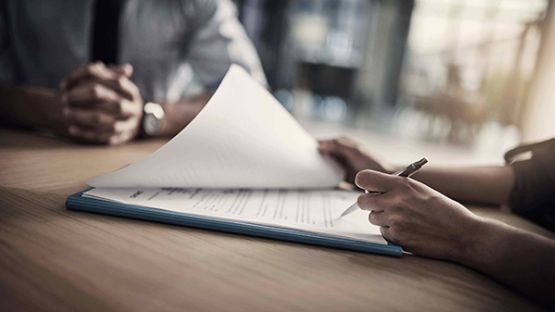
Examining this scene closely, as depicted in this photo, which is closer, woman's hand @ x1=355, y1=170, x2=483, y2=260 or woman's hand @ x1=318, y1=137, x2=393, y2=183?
woman's hand @ x1=355, y1=170, x2=483, y2=260

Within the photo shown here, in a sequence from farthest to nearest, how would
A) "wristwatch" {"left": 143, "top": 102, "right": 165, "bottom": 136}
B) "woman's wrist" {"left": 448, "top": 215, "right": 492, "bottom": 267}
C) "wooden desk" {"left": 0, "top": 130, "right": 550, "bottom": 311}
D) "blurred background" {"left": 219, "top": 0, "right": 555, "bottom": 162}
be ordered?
"blurred background" {"left": 219, "top": 0, "right": 555, "bottom": 162}, "wristwatch" {"left": 143, "top": 102, "right": 165, "bottom": 136}, "woman's wrist" {"left": 448, "top": 215, "right": 492, "bottom": 267}, "wooden desk" {"left": 0, "top": 130, "right": 550, "bottom": 311}

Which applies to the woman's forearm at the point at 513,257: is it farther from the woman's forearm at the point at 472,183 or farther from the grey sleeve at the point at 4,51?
the grey sleeve at the point at 4,51

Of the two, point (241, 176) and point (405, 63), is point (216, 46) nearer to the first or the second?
point (241, 176)

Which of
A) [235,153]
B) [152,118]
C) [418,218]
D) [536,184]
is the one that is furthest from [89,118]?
[536,184]

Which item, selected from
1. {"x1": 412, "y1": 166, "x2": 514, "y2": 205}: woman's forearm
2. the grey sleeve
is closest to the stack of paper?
{"x1": 412, "y1": 166, "x2": 514, "y2": 205}: woman's forearm

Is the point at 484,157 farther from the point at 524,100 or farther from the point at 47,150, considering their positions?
the point at 47,150

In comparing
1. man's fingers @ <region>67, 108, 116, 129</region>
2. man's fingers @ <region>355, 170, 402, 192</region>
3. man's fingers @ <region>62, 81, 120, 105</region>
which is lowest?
man's fingers @ <region>67, 108, 116, 129</region>

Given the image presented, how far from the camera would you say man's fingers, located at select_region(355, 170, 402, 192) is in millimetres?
413

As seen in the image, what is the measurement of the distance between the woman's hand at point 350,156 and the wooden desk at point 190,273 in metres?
0.28

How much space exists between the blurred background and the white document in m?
4.29

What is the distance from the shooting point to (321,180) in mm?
591

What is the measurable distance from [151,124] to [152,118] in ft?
0.04

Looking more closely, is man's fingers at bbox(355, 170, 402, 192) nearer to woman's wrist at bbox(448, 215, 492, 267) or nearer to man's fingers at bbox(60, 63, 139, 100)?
woman's wrist at bbox(448, 215, 492, 267)

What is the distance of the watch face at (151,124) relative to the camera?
0.81 m
